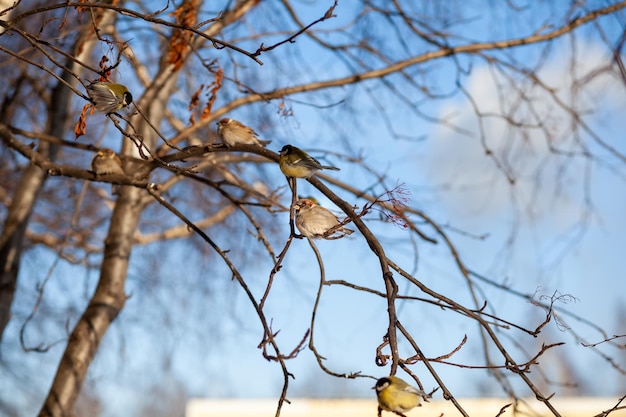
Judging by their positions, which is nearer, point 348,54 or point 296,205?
point 296,205

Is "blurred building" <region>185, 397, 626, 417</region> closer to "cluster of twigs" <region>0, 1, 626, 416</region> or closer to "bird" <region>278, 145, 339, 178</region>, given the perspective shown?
"cluster of twigs" <region>0, 1, 626, 416</region>

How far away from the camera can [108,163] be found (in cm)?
293

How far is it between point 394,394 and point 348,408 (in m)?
7.21

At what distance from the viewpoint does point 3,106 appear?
13.1ft

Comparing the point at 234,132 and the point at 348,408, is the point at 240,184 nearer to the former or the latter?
the point at 234,132

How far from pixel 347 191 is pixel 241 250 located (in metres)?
1.15

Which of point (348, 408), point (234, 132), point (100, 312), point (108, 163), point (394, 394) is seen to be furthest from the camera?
point (348, 408)

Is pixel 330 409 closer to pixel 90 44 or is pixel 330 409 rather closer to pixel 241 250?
pixel 241 250

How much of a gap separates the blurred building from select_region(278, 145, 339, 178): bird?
5668mm

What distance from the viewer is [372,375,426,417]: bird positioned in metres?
1.45

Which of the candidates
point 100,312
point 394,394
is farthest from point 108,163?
point 394,394

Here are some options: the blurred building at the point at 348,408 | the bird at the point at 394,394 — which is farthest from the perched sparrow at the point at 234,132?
the blurred building at the point at 348,408

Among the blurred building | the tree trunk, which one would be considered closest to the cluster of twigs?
the tree trunk

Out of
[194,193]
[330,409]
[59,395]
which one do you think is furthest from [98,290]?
[330,409]
